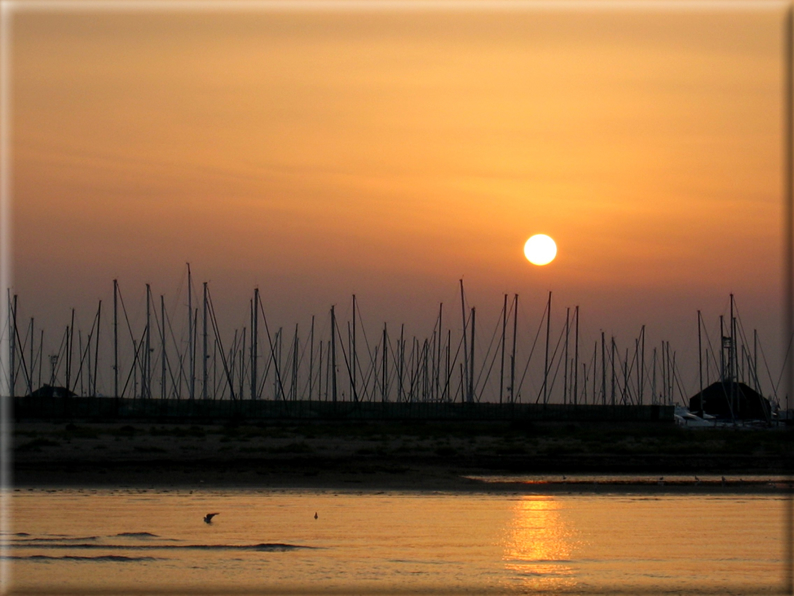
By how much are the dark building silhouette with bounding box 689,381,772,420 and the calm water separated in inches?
2300

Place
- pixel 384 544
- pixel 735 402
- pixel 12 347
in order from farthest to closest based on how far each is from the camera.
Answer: pixel 735 402 < pixel 12 347 < pixel 384 544

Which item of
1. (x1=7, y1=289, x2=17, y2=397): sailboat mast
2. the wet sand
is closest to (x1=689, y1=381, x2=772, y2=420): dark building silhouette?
the wet sand

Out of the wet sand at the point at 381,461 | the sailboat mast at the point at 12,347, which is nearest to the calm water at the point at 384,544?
the wet sand at the point at 381,461

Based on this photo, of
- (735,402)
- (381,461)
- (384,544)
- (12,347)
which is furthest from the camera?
(735,402)

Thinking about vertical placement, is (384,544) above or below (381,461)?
above

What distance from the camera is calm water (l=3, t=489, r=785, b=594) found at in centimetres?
1453

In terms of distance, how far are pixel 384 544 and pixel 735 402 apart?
77401 mm

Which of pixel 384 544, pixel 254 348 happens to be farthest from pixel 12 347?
pixel 384 544

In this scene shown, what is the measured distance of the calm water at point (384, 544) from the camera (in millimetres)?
14531

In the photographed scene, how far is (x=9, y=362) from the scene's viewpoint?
67.2 meters

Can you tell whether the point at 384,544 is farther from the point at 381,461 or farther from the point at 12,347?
the point at 12,347

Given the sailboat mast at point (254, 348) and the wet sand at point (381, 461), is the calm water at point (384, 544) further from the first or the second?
the sailboat mast at point (254, 348)

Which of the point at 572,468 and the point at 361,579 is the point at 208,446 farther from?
the point at 361,579

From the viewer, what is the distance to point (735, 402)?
88500 mm
